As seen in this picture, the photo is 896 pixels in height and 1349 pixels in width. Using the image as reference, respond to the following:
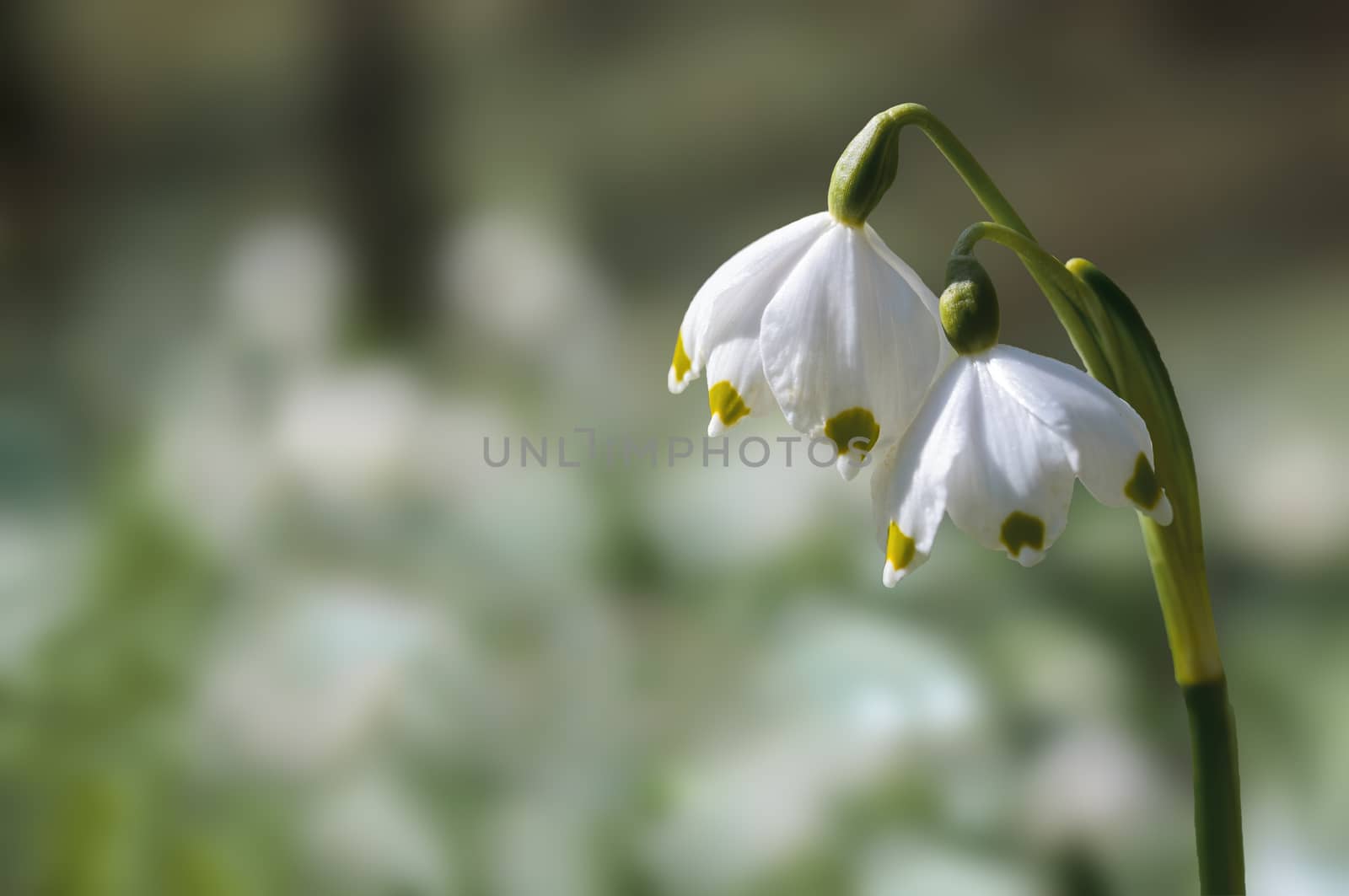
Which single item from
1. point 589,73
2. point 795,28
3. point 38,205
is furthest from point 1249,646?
point 38,205

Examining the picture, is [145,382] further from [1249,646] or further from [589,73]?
[1249,646]

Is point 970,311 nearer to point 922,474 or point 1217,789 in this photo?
point 922,474

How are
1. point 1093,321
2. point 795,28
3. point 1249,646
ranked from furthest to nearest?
1. point 795,28
2. point 1249,646
3. point 1093,321

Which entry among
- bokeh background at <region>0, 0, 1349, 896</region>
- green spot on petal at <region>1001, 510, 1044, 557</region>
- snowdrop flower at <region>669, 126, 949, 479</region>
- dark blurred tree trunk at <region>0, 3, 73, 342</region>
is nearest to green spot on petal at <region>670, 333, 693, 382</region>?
snowdrop flower at <region>669, 126, 949, 479</region>

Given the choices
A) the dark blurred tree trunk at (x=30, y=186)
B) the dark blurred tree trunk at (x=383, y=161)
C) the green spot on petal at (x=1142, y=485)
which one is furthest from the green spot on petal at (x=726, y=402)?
the dark blurred tree trunk at (x=30, y=186)

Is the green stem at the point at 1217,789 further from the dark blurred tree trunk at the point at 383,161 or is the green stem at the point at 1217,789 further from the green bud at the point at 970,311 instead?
the dark blurred tree trunk at the point at 383,161
